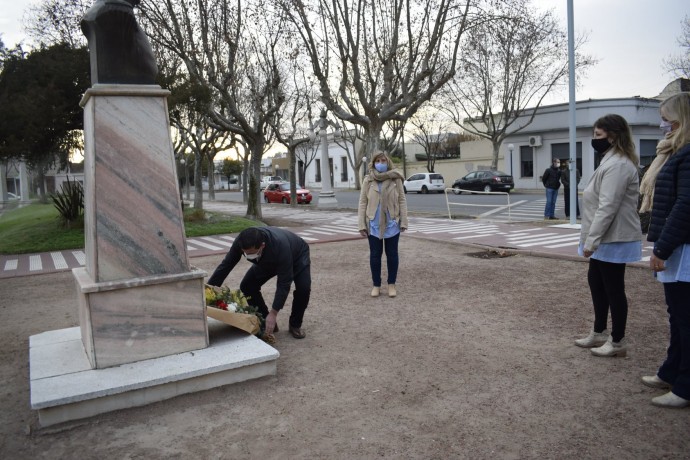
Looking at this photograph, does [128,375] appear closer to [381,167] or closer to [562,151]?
[381,167]

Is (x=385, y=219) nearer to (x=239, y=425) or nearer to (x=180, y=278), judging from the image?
(x=180, y=278)

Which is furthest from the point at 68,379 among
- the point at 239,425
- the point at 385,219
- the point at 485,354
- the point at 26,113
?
the point at 26,113

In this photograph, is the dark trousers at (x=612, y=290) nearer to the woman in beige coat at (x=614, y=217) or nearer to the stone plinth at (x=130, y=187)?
the woman in beige coat at (x=614, y=217)

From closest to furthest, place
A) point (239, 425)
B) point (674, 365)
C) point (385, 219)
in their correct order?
point (239, 425) → point (674, 365) → point (385, 219)

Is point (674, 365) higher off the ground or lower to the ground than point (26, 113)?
lower

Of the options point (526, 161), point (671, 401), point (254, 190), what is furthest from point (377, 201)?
point (526, 161)

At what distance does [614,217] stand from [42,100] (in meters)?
16.3

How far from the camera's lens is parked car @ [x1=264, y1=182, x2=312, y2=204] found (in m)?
31.1

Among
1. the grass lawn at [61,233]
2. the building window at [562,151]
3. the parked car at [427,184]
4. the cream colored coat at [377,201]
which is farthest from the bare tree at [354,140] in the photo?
the cream colored coat at [377,201]

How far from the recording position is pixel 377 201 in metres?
6.91

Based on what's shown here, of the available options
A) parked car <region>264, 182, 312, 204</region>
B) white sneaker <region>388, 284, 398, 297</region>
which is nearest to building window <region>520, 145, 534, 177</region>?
parked car <region>264, 182, 312, 204</region>

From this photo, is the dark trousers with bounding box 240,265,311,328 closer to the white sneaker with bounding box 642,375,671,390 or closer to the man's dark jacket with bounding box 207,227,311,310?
the man's dark jacket with bounding box 207,227,311,310

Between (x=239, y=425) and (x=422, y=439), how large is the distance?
1189 millimetres

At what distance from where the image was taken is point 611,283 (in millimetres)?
4426
